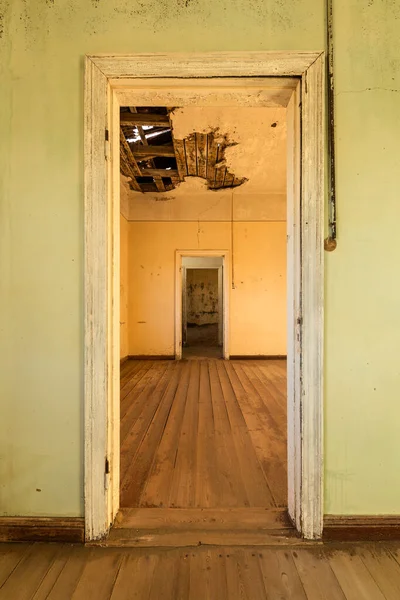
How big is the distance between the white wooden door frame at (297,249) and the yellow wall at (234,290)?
474 cm

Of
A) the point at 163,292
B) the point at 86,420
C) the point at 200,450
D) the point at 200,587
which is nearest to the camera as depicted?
the point at 200,587

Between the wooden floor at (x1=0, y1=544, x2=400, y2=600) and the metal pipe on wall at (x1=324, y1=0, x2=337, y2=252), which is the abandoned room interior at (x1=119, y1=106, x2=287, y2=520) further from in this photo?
the metal pipe on wall at (x1=324, y1=0, x2=337, y2=252)

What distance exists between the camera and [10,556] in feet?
4.47

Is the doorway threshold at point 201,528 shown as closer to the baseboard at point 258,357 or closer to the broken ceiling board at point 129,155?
the broken ceiling board at point 129,155

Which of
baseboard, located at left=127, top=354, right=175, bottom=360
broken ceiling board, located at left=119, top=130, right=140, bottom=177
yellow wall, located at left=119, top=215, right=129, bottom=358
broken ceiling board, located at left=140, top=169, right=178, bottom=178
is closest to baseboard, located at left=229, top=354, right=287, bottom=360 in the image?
baseboard, located at left=127, top=354, right=175, bottom=360

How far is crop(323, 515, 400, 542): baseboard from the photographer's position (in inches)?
56.9

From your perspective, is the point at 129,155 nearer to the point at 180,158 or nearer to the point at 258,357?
the point at 180,158

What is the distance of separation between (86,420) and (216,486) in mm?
941

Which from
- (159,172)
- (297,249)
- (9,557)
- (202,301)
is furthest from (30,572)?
(202,301)

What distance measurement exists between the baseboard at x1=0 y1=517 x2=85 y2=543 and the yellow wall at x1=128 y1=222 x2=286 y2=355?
480 cm

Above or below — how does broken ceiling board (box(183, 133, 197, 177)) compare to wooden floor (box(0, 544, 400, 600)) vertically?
above

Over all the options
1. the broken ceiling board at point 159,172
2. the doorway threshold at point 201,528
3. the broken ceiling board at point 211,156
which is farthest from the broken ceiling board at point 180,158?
the doorway threshold at point 201,528

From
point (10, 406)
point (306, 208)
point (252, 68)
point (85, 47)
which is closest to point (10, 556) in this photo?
point (10, 406)

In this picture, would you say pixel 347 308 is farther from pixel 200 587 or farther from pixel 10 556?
pixel 10 556
